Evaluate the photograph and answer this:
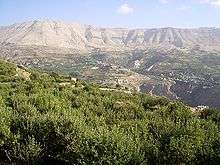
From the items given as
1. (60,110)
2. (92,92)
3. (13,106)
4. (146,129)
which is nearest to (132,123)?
(146,129)

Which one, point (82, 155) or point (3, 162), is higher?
point (82, 155)

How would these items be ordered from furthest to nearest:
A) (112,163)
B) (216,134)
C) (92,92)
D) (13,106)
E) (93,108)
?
(92,92) → (93,108) → (13,106) → (216,134) → (112,163)

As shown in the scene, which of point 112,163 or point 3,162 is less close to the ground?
point 112,163

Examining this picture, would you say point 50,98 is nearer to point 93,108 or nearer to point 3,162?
point 93,108

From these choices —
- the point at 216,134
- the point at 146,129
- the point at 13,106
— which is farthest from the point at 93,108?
the point at 216,134

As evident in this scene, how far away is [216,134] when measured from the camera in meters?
40.6

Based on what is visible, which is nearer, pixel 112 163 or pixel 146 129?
pixel 112 163

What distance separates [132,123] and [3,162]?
16469mm

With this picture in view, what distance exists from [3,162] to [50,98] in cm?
1625

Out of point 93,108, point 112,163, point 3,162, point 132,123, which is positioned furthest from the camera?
point 93,108

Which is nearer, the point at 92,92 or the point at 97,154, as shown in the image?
the point at 97,154

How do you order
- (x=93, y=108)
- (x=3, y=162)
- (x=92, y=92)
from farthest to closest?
(x=92, y=92), (x=93, y=108), (x=3, y=162)

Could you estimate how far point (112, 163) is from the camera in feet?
115

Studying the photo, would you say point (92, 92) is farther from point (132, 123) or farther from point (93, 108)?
point (132, 123)
